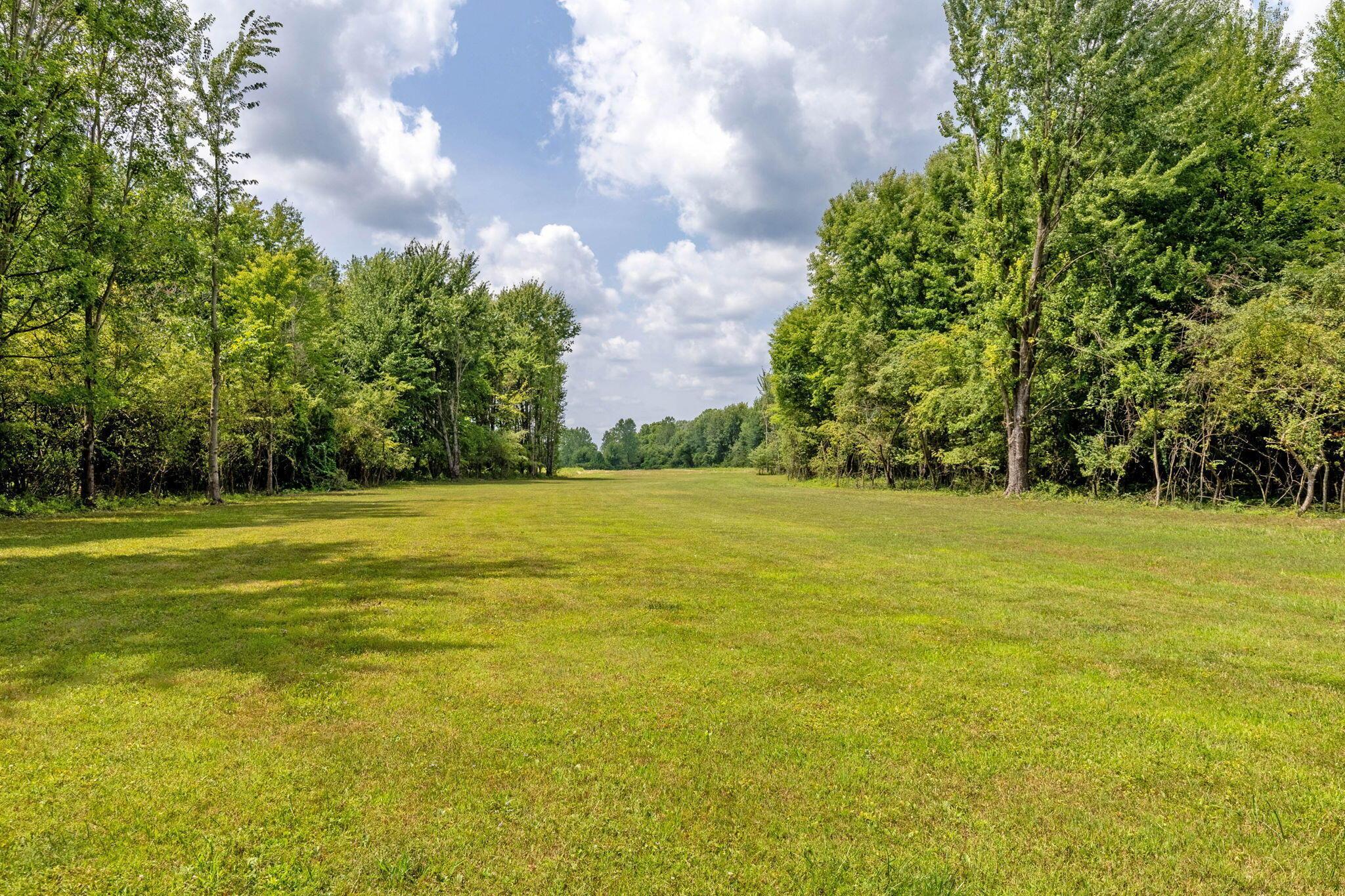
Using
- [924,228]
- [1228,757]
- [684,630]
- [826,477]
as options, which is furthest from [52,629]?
[826,477]

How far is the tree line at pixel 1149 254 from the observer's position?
20.1 metres

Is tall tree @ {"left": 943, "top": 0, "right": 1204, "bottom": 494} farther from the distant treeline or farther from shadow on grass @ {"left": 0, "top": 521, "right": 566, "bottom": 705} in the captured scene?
the distant treeline

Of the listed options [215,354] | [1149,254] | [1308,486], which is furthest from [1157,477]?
[215,354]

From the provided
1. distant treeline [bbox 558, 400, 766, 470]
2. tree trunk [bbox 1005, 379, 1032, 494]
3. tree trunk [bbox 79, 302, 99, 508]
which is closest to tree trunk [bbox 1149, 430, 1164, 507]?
→ tree trunk [bbox 1005, 379, 1032, 494]

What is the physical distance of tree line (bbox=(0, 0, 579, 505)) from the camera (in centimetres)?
1540

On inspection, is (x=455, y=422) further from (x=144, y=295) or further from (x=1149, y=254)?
(x=1149, y=254)

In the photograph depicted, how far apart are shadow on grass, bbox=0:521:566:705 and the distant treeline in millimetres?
99951

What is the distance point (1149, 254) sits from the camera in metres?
25.7

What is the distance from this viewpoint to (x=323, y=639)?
6207 millimetres

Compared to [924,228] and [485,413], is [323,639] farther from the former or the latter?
[485,413]

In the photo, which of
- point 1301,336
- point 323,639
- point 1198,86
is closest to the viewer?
point 323,639

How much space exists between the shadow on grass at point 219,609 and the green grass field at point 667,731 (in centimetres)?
6

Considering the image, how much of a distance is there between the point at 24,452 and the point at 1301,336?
41.1 meters

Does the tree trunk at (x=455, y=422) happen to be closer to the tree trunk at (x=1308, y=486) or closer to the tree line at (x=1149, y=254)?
the tree line at (x=1149, y=254)
